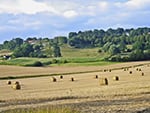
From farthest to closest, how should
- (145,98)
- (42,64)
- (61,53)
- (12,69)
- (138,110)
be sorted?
(61,53)
(42,64)
(12,69)
(145,98)
(138,110)

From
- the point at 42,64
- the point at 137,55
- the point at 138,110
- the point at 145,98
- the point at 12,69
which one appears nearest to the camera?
the point at 138,110

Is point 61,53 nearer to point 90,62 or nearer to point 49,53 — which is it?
point 49,53

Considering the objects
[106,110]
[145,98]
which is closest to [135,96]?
[145,98]

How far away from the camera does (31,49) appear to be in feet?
569

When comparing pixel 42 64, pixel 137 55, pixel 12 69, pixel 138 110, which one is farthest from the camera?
pixel 137 55

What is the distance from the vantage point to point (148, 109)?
22.0 metres

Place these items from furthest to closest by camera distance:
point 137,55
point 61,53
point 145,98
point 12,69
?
1. point 61,53
2. point 137,55
3. point 12,69
4. point 145,98

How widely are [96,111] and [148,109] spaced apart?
228 centimetres

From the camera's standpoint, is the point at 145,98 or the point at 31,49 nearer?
the point at 145,98

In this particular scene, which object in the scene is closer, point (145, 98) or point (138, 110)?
point (138, 110)

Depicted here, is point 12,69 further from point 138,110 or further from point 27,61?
point 138,110

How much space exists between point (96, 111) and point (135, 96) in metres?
8.56

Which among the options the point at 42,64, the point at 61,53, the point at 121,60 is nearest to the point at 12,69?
the point at 42,64

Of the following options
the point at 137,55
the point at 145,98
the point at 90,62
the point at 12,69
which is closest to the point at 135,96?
the point at 145,98
